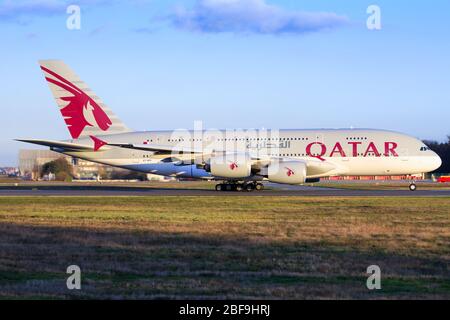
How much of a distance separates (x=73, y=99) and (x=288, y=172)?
54.6ft

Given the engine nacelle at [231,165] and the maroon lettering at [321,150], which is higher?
the maroon lettering at [321,150]

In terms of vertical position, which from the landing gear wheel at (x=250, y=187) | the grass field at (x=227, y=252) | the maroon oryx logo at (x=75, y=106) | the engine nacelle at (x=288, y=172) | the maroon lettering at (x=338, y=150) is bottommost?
the grass field at (x=227, y=252)

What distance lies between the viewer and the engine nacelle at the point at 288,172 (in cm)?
4331

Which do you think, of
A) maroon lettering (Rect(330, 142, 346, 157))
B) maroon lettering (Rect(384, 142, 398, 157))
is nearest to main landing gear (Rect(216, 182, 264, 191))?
maroon lettering (Rect(330, 142, 346, 157))

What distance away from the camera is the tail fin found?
49.7 metres

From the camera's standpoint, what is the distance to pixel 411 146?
4647 centimetres

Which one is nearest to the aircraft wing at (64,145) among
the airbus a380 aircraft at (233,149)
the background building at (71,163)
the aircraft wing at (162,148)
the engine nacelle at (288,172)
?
the airbus a380 aircraft at (233,149)

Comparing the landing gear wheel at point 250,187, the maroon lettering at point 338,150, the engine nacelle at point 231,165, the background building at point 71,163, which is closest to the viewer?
the engine nacelle at point 231,165

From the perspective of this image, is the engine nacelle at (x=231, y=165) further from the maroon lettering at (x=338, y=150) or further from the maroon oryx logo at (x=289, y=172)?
the maroon lettering at (x=338, y=150)

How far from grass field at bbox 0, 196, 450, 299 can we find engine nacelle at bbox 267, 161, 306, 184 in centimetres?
1389

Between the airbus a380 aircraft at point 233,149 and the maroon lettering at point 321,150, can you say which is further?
the maroon lettering at point 321,150

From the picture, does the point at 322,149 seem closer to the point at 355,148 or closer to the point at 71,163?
the point at 355,148

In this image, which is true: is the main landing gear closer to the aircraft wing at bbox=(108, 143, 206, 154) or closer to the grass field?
the aircraft wing at bbox=(108, 143, 206, 154)

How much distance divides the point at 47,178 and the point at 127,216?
80.9 m
